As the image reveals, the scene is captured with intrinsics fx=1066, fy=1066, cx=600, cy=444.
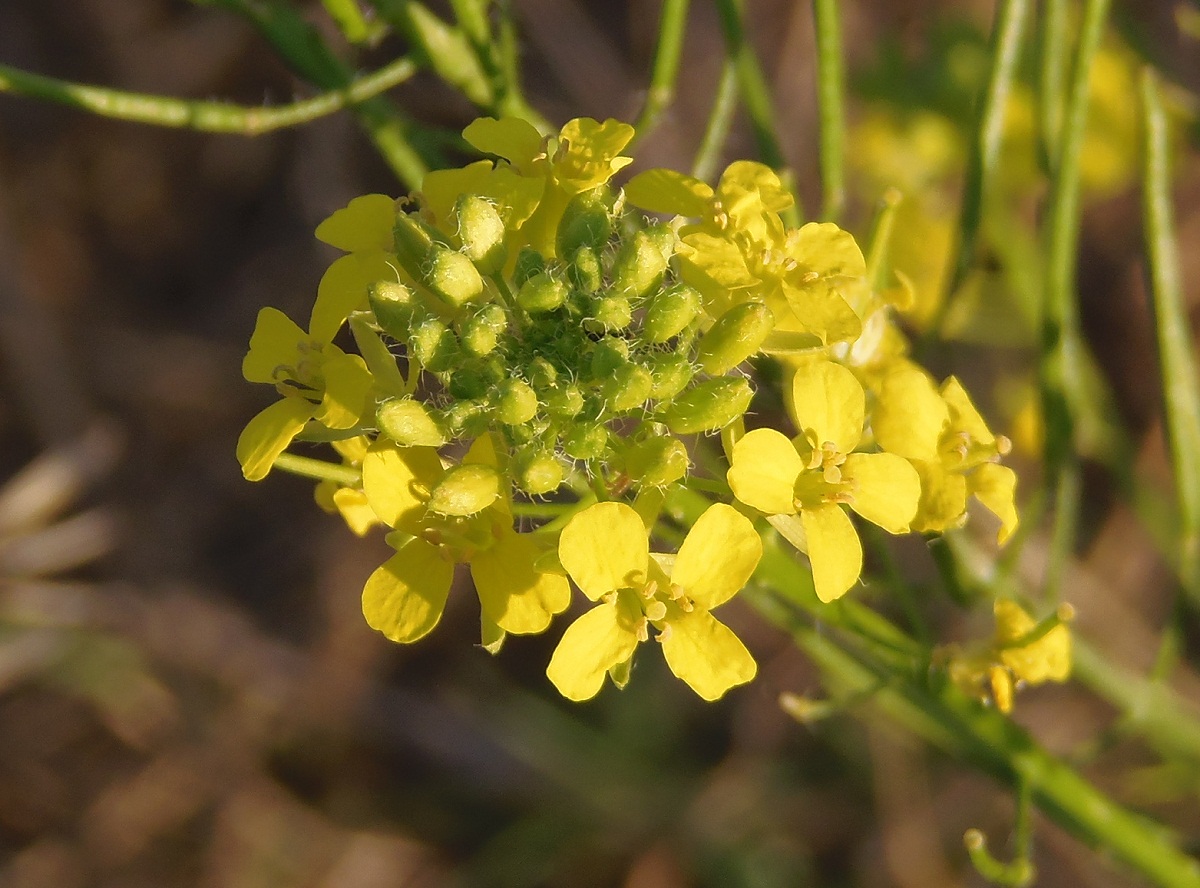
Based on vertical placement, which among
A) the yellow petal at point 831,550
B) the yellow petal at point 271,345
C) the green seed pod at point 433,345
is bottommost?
the yellow petal at point 831,550

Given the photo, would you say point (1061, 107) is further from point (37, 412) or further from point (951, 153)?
point (37, 412)

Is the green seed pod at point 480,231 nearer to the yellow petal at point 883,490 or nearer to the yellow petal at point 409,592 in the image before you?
the yellow petal at point 409,592

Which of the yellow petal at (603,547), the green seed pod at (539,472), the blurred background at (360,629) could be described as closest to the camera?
the yellow petal at (603,547)

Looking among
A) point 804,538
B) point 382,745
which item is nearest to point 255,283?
point 382,745

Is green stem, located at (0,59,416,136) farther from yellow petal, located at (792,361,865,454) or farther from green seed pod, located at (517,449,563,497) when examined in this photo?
yellow petal, located at (792,361,865,454)

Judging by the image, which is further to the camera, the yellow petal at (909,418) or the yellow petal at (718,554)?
the yellow petal at (909,418)

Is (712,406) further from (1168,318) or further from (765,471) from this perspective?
(1168,318)

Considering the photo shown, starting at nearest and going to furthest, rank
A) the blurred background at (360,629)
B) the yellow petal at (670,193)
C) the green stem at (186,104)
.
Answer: the yellow petal at (670,193), the green stem at (186,104), the blurred background at (360,629)

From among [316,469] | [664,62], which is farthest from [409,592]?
[664,62]

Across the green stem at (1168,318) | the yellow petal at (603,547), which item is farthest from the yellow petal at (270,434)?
the green stem at (1168,318)
